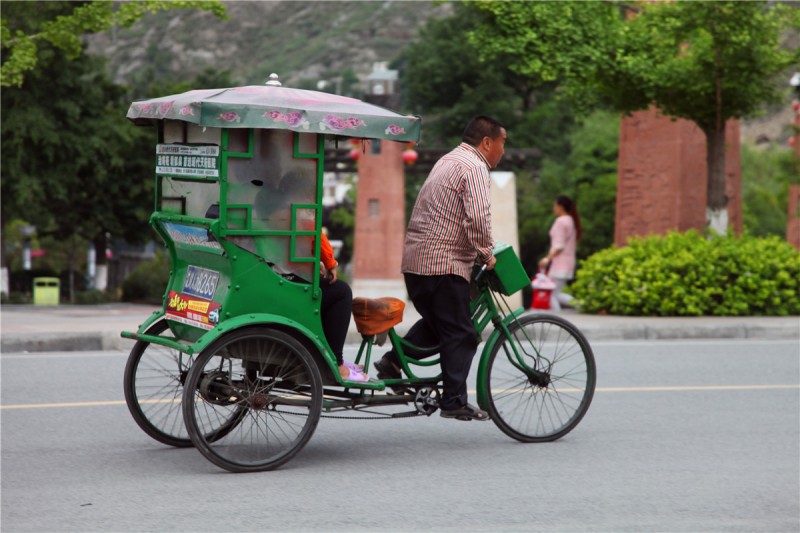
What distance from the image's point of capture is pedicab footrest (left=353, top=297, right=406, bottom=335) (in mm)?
6426

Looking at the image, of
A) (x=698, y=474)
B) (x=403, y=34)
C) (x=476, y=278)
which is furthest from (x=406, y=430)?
(x=403, y=34)

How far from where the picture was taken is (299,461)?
6309 millimetres

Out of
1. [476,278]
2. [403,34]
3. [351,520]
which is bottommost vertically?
[351,520]

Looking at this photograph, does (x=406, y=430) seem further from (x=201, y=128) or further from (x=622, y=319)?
(x=622, y=319)

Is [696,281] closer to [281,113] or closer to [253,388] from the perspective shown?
[253,388]

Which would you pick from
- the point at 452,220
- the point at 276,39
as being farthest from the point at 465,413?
the point at 276,39

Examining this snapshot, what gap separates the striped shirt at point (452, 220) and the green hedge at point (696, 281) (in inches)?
317

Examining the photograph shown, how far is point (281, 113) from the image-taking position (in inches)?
227

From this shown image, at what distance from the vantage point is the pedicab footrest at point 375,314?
6.43m

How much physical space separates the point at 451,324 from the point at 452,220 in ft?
2.02

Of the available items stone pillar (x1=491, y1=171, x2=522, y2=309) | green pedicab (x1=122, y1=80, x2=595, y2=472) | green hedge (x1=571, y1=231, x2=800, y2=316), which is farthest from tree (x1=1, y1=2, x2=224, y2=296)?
green pedicab (x1=122, y1=80, x2=595, y2=472)

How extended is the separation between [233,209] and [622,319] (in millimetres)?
8556

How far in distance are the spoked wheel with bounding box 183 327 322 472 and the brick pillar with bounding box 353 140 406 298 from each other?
67.8 feet

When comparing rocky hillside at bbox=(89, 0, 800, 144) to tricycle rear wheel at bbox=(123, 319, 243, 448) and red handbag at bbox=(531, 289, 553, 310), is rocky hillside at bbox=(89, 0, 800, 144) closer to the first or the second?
red handbag at bbox=(531, 289, 553, 310)
